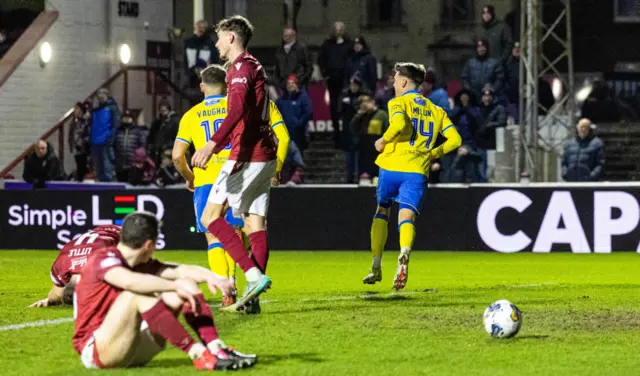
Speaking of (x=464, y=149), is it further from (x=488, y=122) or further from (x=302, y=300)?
(x=302, y=300)

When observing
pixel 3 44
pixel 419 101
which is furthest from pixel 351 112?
pixel 419 101

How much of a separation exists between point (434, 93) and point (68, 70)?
10029 mm

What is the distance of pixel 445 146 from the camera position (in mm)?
14062

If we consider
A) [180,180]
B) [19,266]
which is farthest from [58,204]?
[19,266]

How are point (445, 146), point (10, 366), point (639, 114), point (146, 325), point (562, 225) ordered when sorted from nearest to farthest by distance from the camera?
1. point (146, 325)
2. point (10, 366)
3. point (445, 146)
4. point (562, 225)
5. point (639, 114)

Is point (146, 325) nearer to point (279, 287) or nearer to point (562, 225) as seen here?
point (279, 287)

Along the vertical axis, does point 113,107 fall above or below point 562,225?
above

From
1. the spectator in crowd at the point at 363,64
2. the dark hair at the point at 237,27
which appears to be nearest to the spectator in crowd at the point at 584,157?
the spectator in crowd at the point at 363,64

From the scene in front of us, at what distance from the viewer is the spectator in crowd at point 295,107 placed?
25.1 meters

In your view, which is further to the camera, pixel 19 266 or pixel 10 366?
pixel 19 266

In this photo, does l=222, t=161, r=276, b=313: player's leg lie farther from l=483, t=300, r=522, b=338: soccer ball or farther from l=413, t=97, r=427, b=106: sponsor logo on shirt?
l=413, t=97, r=427, b=106: sponsor logo on shirt

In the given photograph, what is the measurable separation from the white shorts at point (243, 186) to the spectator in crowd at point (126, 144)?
15378mm

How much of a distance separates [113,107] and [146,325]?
19282 mm

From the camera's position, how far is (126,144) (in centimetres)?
2641
